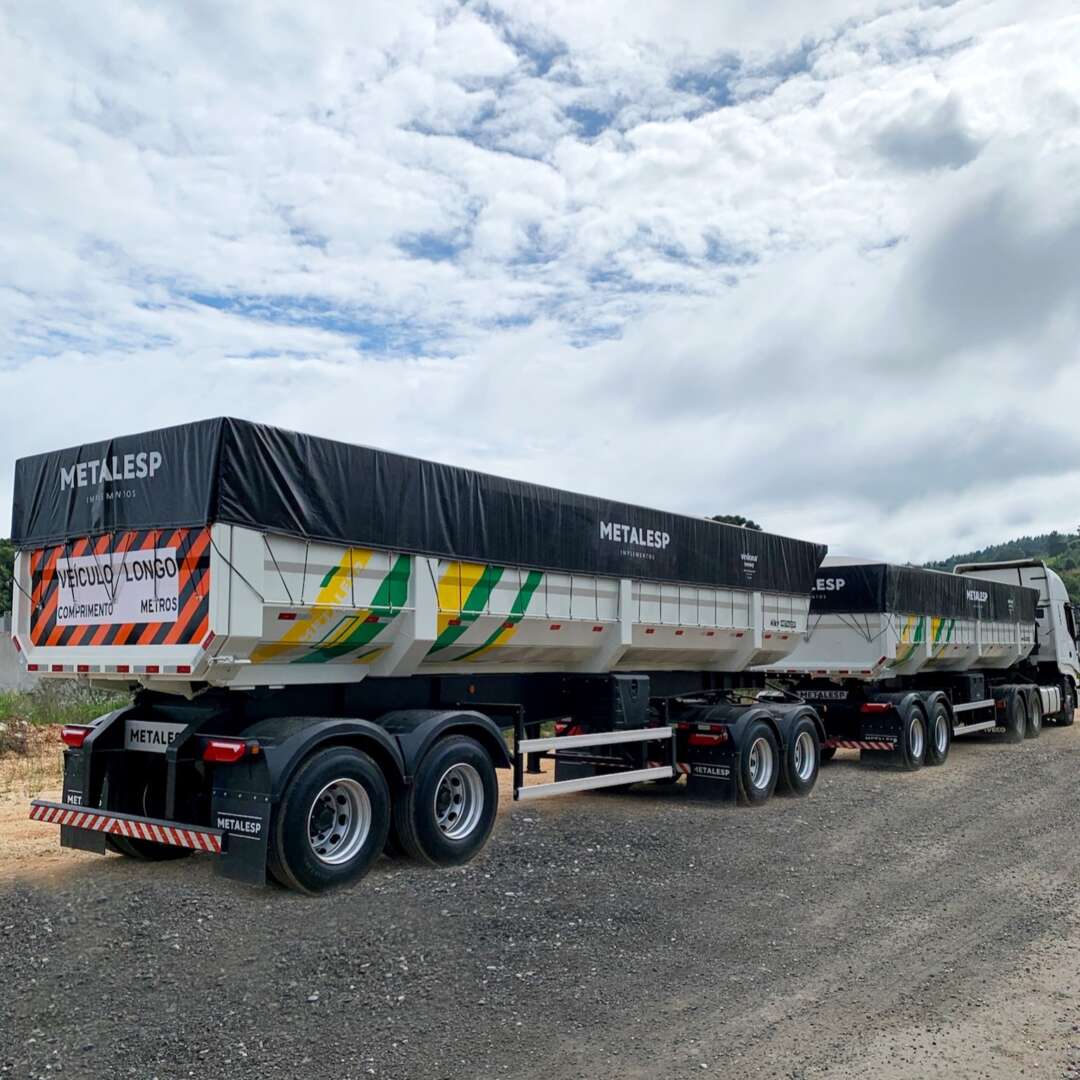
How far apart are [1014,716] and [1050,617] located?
3.76m

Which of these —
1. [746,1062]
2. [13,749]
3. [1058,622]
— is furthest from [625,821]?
[1058,622]

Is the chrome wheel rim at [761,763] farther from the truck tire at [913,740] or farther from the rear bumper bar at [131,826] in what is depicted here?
the rear bumper bar at [131,826]

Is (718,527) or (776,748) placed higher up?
(718,527)

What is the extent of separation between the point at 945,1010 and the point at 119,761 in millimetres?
5994

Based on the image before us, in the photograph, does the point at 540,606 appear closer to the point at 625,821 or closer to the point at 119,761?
the point at 625,821

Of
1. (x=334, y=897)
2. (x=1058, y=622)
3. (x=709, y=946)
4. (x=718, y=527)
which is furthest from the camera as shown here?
(x=1058, y=622)

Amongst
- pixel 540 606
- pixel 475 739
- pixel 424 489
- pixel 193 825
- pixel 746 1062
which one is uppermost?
pixel 424 489

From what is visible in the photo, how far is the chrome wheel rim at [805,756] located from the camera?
12.1 m

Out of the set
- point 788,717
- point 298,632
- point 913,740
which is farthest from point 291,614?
point 913,740

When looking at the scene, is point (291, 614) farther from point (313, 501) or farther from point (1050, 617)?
point (1050, 617)

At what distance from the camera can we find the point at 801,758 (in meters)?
12.2

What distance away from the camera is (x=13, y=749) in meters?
14.3

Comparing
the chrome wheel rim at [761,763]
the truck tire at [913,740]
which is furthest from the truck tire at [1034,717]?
the chrome wheel rim at [761,763]

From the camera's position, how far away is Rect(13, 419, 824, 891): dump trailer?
270 inches
